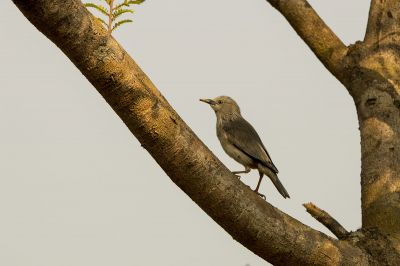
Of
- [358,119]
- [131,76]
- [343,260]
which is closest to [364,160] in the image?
[358,119]

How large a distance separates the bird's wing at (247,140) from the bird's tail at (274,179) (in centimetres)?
4

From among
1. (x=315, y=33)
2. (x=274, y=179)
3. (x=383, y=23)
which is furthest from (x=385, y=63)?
(x=274, y=179)

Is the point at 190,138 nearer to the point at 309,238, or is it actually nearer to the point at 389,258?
the point at 309,238

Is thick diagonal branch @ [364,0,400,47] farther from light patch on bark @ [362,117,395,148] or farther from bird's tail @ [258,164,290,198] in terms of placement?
bird's tail @ [258,164,290,198]

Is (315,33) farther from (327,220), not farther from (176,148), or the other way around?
(176,148)

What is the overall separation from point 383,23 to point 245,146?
201 cm

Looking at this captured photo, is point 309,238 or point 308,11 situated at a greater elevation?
point 308,11

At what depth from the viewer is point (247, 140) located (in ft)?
27.2

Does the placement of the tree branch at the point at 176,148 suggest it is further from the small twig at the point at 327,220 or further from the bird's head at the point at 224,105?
the bird's head at the point at 224,105

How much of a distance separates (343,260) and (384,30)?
117 inches

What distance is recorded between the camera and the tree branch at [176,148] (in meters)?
3.49

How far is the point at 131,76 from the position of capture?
372 centimetres

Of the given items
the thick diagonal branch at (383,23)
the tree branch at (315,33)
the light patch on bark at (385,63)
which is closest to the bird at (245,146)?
the tree branch at (315,33)

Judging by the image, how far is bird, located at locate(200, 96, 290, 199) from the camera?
25.9ft
